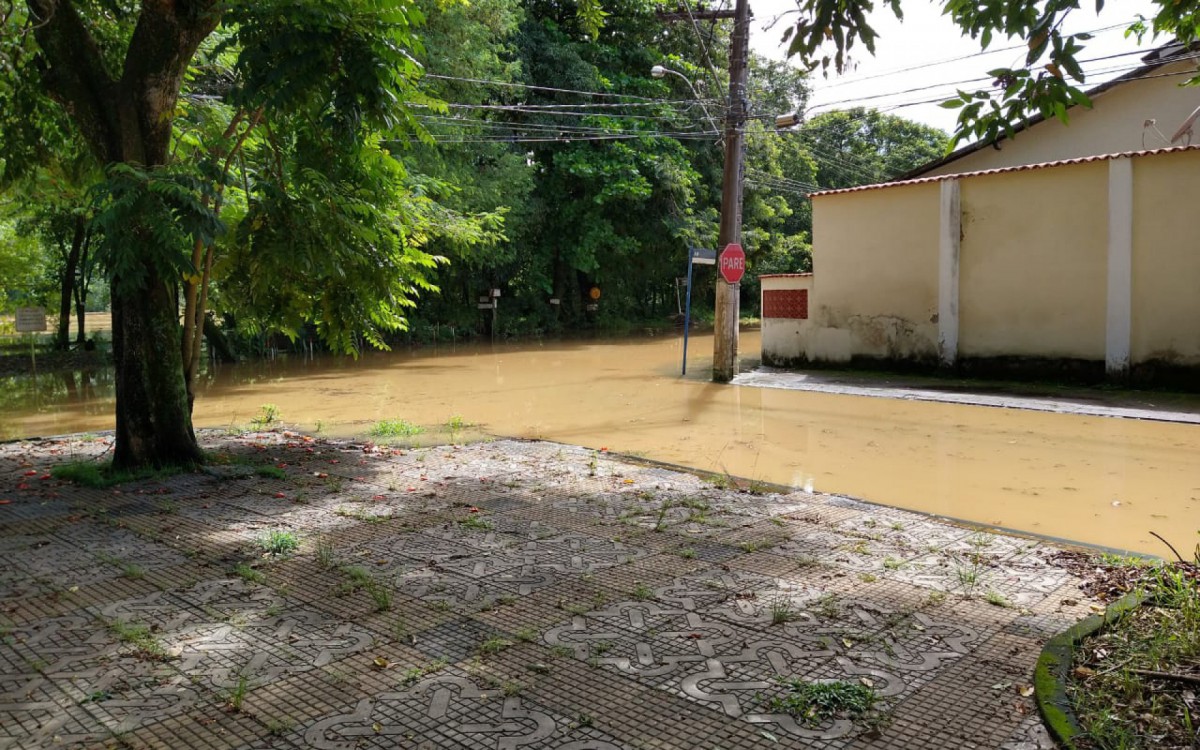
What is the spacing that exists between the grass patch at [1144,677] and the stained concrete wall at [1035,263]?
1211 cm

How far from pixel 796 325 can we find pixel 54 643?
16512mm

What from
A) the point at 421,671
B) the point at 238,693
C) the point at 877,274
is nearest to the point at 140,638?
the point at 238,693

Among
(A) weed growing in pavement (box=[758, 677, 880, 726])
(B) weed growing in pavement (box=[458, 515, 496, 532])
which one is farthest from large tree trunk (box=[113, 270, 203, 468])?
(A) weed growing in pavement (box=[758, 677, 880, 726])

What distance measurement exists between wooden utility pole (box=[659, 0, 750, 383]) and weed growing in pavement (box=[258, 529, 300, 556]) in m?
11.8

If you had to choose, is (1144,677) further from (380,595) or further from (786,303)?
(786,303)

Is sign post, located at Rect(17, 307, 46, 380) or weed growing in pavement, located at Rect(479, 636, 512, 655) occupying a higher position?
sign post, located at Rect(17, 307, 46, 380)

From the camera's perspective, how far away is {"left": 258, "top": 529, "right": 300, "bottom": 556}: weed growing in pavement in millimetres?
5730

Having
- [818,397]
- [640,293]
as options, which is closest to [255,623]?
[818,397]

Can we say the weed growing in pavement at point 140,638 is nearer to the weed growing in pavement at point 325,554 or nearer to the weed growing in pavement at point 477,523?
the weed growing in pavement at point 325,554

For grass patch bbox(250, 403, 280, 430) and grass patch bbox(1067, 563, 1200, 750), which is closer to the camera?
grass patch bbox(1067, 563, 1200, 750)

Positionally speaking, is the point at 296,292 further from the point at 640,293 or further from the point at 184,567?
the point at 640,293

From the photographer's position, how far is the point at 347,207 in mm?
8211

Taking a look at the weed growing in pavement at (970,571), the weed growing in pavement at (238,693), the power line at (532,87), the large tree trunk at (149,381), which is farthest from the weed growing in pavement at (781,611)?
the power line at (532,87)

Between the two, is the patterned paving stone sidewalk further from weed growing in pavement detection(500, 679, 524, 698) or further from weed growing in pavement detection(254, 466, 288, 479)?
weed growing in pavement detection(254, 466, 288, 479)
